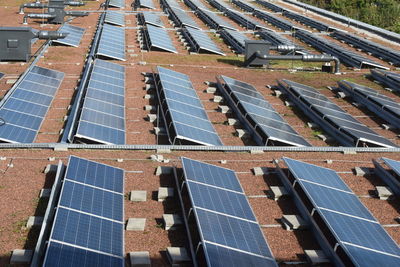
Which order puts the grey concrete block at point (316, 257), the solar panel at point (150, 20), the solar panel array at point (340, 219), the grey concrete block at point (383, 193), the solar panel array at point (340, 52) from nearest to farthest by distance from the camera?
1. the solar panel array at point (340, 219)
2. the grey concrete block at point (316, 257)
3. the grey concrete block at point (383, 193)
4. the solar panel array at point (340, 52)
5. the solar panel at point (150, 20)

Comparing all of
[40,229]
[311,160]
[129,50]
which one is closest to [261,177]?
[311,160]

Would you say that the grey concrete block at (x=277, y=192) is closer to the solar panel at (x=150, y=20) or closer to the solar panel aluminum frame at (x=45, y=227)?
the solar panel aluminum frame at (x=45, y=227)

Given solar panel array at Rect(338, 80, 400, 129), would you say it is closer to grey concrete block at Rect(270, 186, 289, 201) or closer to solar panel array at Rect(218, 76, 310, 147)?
solar panel array at Rect(218, 76, 310, 147)

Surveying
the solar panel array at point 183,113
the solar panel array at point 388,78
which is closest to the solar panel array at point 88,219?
the solar panel array at point 183,113

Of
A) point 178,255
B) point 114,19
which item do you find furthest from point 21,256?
point 114,19

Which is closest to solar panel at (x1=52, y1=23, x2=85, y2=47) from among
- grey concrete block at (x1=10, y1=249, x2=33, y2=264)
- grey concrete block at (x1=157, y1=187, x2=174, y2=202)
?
grey concrete block at (x1=157, y1=187, x2=174, y2=202)

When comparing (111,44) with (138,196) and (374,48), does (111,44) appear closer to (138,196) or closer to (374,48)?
(138,196)
